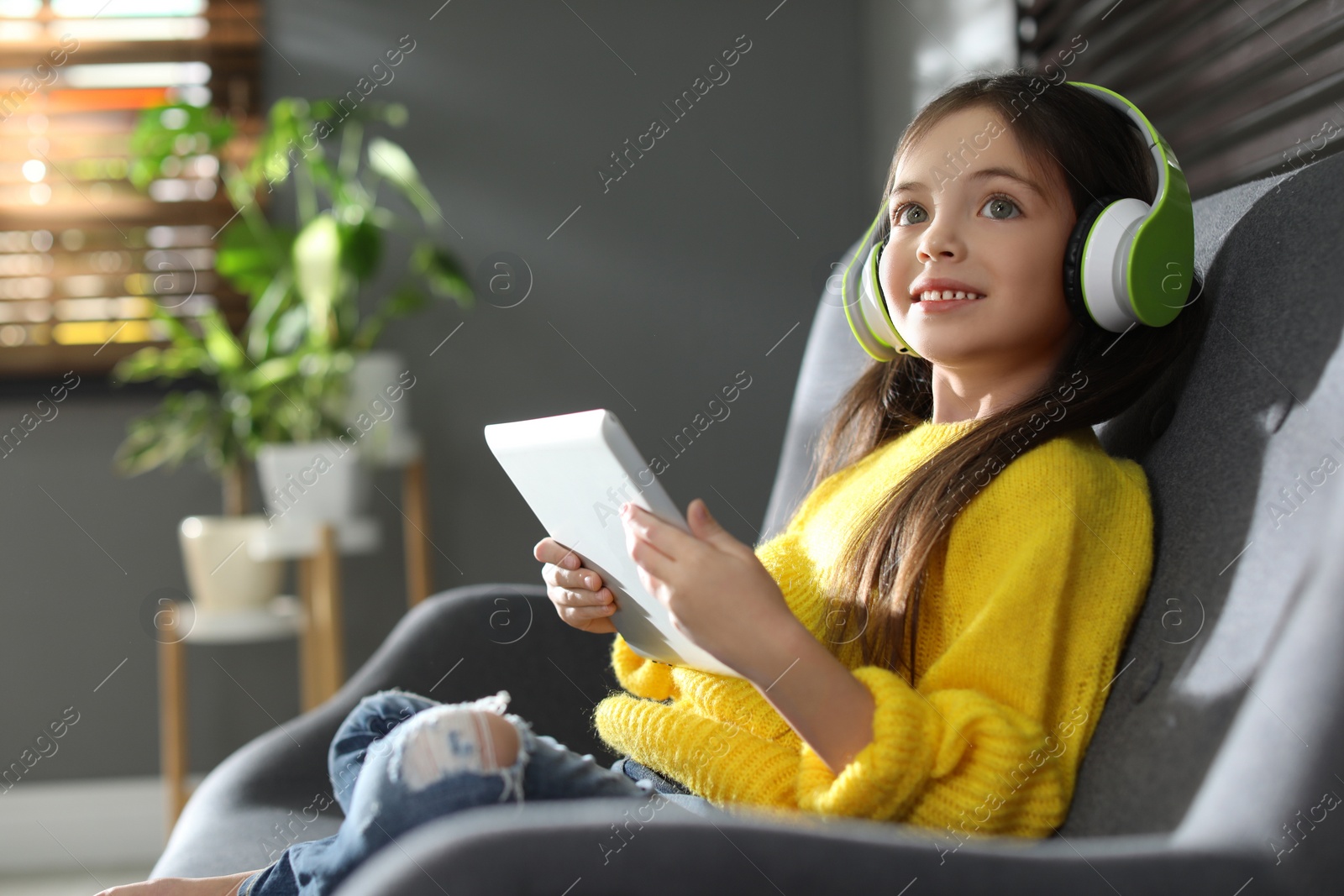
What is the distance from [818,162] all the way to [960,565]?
182 centimetres

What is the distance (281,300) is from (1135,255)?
1.71 m

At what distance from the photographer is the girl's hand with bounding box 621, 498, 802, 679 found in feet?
2.23

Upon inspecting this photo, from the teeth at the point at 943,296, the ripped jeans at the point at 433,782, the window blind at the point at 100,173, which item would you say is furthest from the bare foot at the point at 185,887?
the window blind at the point at 100,173

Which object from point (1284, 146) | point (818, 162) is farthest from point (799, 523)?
point (818, 162)

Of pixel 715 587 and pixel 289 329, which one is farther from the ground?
pixel 289 329

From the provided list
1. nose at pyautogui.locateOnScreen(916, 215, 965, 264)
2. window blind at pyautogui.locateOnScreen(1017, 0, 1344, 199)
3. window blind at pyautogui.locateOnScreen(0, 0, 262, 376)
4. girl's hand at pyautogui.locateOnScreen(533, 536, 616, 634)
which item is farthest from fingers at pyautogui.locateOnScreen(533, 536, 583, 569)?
window blind at pyautogui.locateOnScreen(0, 0, 262, 376)

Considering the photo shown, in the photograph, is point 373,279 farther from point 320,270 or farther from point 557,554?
point 557,554

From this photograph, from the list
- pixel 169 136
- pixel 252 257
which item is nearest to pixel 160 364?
pixel 252 257

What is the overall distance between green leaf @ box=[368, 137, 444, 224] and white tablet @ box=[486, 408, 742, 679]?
4.72 feet

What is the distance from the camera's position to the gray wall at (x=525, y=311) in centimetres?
236

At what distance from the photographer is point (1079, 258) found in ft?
2.70

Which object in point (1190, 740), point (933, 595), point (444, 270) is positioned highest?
point (444, 270)

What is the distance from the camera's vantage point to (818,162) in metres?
2.47

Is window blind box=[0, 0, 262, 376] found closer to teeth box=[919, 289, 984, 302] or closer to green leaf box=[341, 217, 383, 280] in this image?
green leaf box=[341, 217, 383, 280]
